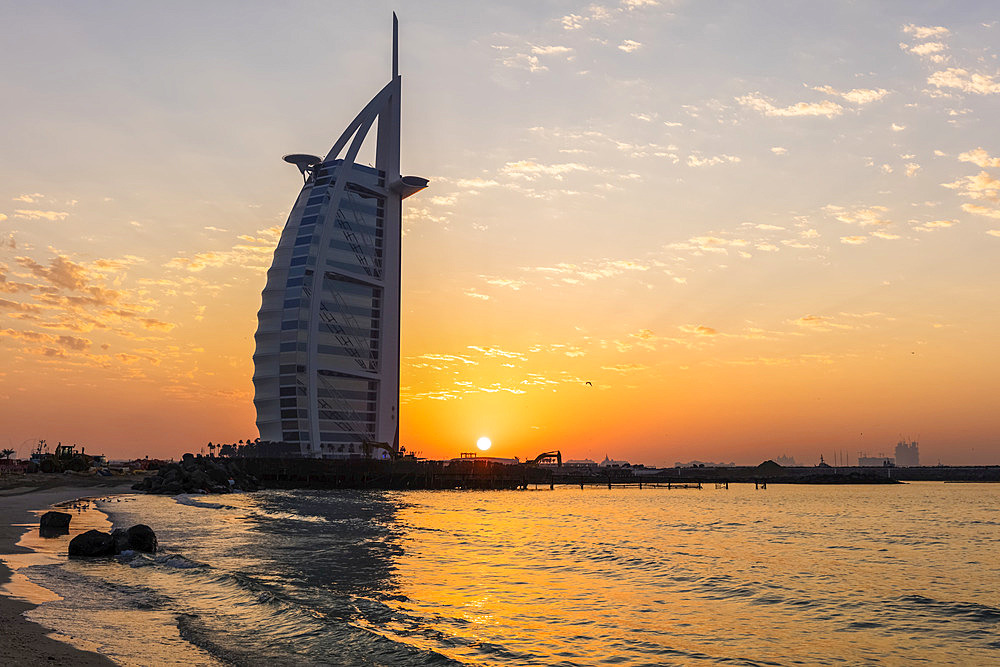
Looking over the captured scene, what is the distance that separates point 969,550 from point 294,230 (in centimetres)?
13162

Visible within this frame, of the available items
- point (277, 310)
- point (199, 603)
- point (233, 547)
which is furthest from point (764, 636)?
point (277, 310)

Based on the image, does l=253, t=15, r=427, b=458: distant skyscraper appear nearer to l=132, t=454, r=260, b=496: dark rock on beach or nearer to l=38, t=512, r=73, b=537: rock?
l=132, t=454, r=260, b=496: dark rock on beach

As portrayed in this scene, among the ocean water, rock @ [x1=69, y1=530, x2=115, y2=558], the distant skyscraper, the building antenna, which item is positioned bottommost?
the ocean water

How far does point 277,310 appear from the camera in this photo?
5881 inches

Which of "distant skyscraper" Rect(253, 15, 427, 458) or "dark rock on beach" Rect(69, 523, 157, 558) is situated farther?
"distant skyscraper" Rect(253, 15, 427, 458)

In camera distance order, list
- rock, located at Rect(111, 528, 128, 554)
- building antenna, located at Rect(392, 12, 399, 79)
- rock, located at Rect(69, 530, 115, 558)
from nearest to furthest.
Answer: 1. rock, located at Rect(69, 530, 115, 558)
2. rock, located at Rect(111, 528, 128, 554)
3. building antenna, located at Rect(392, 12, 399, 79)

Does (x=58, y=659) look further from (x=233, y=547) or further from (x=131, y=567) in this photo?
(x=233, y=547)

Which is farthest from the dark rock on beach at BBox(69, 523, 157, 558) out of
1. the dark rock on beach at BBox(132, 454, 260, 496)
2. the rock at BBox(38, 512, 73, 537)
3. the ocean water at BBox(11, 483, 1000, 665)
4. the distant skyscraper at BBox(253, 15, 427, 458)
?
the distant skyscraper at BBox(253, 15, 427, 458)

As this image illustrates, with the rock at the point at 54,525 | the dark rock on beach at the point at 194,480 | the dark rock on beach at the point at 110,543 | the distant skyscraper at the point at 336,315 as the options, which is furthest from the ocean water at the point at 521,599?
the distant skyscraper at the point at 336,315

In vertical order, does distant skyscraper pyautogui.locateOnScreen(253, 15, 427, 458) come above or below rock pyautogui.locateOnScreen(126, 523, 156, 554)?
above

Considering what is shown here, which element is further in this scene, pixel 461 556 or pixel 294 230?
pixel 294 230

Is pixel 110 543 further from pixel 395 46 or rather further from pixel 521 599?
pixel 395 46

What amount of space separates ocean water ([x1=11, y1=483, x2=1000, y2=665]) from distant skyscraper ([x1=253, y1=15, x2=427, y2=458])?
100057 millimetres

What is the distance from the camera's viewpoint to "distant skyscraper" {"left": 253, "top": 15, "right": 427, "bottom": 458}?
14475 cm
